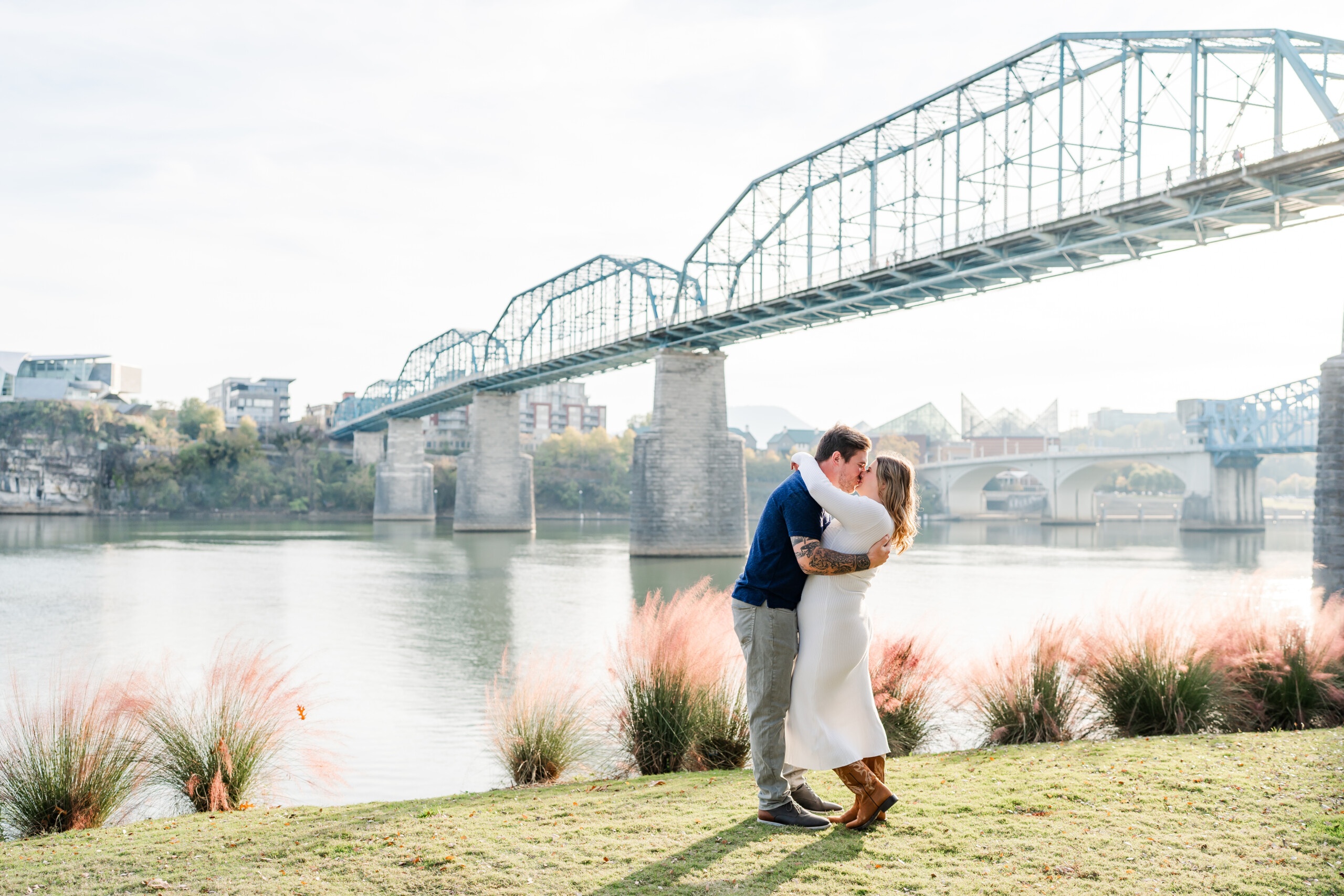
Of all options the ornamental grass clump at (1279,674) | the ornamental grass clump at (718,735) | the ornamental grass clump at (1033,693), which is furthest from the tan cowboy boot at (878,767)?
the ornamental grass clump at (1279,674)

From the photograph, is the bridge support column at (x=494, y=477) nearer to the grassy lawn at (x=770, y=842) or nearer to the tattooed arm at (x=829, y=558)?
the grassy lawn at (x=770, y=842)

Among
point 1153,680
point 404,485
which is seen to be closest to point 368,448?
point 404,485

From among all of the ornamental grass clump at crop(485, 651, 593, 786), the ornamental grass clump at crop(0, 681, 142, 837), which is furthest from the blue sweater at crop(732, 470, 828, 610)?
the ornamental grass clump at crop(0, 681, 142, 837)

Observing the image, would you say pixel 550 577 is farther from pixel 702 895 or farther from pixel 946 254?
pixel 702 895

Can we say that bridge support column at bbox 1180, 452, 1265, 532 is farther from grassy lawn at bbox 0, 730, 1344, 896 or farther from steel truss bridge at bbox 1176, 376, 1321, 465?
grassy lawn at bbox 0, 730, 1344, 896

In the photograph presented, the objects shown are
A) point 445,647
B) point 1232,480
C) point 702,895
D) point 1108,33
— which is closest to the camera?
point 702,895

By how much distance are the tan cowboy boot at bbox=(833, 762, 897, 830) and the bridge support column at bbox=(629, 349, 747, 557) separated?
3910cm

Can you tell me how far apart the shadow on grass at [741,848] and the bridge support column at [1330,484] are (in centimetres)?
1638

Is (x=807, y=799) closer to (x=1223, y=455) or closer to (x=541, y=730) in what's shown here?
(x=541, y=730)

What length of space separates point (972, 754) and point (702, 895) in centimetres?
351

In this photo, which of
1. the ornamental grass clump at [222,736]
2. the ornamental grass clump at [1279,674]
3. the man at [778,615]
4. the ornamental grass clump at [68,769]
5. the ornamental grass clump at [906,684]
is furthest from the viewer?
the ornamental grass clump at [1279,674]

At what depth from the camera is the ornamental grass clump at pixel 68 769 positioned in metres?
6.30

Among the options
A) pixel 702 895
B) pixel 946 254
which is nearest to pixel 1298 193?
pixel 946 254

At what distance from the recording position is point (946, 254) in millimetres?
33188
